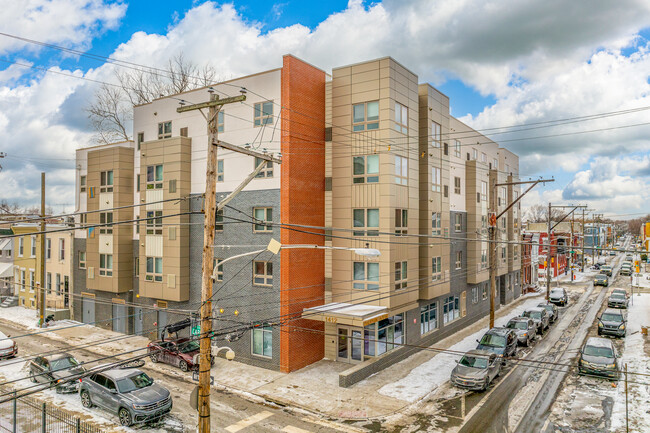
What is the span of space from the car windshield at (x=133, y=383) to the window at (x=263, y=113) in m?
14.2

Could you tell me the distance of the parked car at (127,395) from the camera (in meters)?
15.3

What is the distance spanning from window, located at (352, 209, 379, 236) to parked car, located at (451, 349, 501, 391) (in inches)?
309

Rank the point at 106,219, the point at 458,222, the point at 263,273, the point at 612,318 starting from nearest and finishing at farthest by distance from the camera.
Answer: the point at 263,273 → the point at 612,318 → the point at 106,219 → the point at 458,222

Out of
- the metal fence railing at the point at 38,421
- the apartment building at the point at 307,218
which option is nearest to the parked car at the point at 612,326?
the apartment building at the point at 307,218

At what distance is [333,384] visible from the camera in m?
19.7

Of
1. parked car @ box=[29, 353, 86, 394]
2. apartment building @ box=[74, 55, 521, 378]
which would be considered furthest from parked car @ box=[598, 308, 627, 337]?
parked car @ box=[29, 353, 86, 394]

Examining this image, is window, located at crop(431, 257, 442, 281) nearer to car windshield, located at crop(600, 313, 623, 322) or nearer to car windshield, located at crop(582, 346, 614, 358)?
car windshield, located at crop(582, 346, 614, 358)

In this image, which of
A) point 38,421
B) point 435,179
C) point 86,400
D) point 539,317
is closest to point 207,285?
point 86,400

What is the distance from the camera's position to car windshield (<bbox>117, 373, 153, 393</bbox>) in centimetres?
1609

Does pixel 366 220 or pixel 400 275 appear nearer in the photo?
pixel 366 220

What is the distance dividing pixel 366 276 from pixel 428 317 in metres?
8.04

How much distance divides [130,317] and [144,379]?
14506 mm

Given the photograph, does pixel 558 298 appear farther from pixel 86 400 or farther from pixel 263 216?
pixel 86 400

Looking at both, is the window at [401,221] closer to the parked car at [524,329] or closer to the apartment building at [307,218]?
the apartment building at [307,218]
